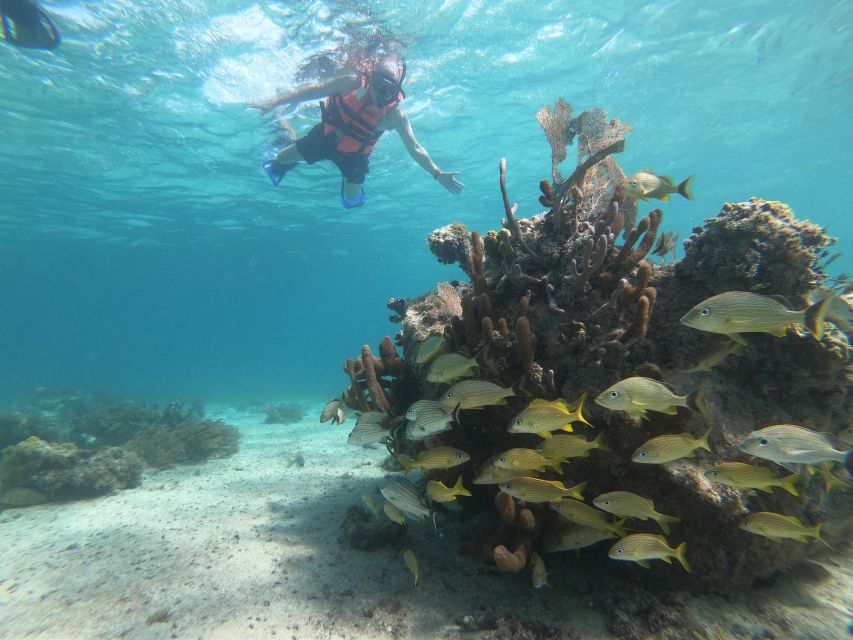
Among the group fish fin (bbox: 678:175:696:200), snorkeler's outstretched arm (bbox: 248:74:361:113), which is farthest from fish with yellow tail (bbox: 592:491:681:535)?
snorkeler's outstretched arm (bbox: 248:74:361:113)

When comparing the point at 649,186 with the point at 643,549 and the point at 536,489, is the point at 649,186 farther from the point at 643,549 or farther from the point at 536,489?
the point at 643,549

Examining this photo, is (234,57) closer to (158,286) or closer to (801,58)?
(801,58)

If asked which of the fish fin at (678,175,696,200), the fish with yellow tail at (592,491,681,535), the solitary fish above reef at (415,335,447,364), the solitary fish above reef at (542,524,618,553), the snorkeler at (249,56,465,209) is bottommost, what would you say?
the solitary fish above reef at (542,524,618,553)

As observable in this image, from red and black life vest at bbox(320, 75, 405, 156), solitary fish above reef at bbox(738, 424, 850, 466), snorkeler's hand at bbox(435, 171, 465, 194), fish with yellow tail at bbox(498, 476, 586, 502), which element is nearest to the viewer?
solitary fish above reef at bbox(738, 424, 850, 466)

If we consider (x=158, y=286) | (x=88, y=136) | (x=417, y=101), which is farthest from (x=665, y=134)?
(x=158, y=286)

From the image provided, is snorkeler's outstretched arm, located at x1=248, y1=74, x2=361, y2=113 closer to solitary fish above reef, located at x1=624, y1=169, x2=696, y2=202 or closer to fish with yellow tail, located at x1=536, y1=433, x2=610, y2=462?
solitary fish above reef, located at x1=624, y1=169, x2=696, y2=202

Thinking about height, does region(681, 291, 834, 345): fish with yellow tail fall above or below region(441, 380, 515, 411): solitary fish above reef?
above

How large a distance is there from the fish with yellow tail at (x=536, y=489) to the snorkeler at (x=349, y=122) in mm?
7481

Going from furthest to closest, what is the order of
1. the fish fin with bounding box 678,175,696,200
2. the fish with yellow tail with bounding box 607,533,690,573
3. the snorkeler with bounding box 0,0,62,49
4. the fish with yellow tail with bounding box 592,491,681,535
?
the snorkeler with bounding box 0,0,62,49, the fish fin with bounding box 678,175,696,200, the fish with yellow tail with bounding box 592,491,681,535, the fish with yellow tail with bounding box 607,533,690,573

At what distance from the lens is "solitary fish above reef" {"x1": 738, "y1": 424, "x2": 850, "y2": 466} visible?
2449 mm

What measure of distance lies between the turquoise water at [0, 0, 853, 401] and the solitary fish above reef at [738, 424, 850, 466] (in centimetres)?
1411

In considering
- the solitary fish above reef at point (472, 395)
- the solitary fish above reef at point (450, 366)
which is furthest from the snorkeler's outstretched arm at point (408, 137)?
the solitary fish above reef at point (472, 395)

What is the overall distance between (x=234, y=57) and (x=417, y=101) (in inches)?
288

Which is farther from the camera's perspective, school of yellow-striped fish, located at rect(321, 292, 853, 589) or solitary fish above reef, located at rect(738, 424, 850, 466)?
school of yellow-striped fish, located at rect(321, 292, 853, 589)
